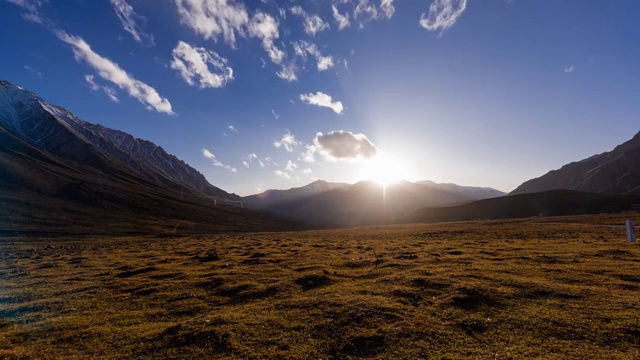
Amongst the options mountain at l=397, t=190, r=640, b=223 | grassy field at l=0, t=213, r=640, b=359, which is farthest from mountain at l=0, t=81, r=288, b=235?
mountain at l=397, t=190, r=640, b=223

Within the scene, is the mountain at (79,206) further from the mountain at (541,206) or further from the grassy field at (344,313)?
the mountain at (541,206)

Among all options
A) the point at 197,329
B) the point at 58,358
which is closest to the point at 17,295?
the point at 58,358

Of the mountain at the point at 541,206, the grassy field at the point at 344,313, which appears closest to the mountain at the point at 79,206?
the grassy field at the point at 344,313

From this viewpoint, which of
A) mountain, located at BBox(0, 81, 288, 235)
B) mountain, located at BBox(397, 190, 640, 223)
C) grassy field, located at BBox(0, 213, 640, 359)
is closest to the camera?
grassy field, located at BBox(0, 213, 640, 359)

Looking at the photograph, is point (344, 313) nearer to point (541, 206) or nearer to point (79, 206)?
point (79, 206)

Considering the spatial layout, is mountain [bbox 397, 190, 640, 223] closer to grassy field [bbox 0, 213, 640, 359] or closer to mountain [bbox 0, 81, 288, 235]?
mountain [bbox 0, 81, 288, 235]

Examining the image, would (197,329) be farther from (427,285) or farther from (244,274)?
(427,285)

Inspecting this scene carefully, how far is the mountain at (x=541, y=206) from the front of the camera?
138 meters

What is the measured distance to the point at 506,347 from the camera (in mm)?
10586

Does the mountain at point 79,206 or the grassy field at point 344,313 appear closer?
the grassy field at point 344,313

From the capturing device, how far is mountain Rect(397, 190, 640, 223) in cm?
13750

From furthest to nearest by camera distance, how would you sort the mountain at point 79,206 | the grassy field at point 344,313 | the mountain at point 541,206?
1. the mountain at point 541,206
2. the mountain at point 79,206
3. the grassy field at point 344,313

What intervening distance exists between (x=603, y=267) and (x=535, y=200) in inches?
6872

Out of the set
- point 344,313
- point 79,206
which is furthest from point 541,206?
point 79,206
